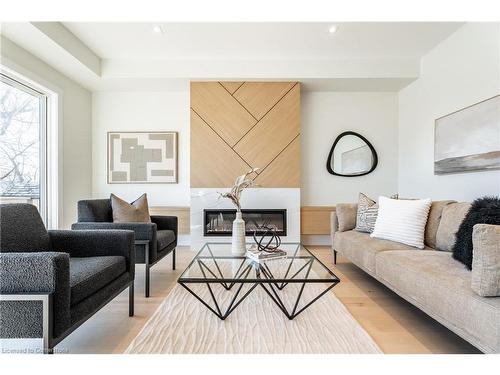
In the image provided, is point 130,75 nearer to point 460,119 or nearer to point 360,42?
point 360,42

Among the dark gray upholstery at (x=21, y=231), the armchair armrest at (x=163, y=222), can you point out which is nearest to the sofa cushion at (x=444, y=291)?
the armchair armrest at (x=163, y=222)

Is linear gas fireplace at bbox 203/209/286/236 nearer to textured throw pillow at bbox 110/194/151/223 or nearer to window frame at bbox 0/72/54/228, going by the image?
textured throw pillow at bbox 110/194/151/223

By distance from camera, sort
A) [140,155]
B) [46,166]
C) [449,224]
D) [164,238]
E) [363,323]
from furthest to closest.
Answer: [140,155]
[46,166]
[164,238]
[449,224]
[363,323]

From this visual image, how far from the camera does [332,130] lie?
171 inches

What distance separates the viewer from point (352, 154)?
4.34 meters

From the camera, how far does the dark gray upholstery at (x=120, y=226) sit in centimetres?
241

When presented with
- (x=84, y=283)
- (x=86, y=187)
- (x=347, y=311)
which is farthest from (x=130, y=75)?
(x=347, y=311)

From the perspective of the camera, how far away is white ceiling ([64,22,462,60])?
302cm

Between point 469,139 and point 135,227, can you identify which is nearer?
point 135,227

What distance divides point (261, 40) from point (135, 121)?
2.29 metres

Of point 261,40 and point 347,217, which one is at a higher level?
point 261,40

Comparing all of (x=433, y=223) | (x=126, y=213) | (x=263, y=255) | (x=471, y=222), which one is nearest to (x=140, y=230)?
(x=126, y=213)

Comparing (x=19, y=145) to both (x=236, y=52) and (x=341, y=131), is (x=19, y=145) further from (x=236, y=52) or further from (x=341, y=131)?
(x=341, y=131)
